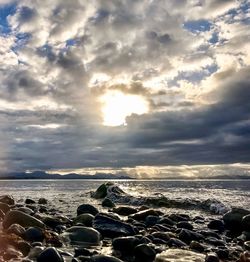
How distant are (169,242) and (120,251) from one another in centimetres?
239

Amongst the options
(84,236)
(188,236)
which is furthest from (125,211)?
(84,236)

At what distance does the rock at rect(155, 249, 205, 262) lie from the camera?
11.5 meters

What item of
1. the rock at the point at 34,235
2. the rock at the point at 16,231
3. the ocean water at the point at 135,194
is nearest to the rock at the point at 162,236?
the rock at the point at 34,235

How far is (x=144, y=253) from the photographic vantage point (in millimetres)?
12188

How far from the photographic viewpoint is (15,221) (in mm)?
16203

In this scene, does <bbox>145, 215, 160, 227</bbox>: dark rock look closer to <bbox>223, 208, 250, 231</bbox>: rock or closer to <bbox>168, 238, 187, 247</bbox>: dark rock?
<bbox>223, 208, 250, 231</bbox>: rock

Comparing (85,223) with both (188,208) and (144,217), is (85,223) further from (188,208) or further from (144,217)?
(188,208)

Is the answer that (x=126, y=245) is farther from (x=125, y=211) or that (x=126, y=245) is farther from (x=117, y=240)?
(x=125, y=211)

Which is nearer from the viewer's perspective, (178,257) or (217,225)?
(178,257)

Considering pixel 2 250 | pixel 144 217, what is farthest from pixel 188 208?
pixel 2 250

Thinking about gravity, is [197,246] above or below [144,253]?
below

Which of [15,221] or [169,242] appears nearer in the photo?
[169,242]

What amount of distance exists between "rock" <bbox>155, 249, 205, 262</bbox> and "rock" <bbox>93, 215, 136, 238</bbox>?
4.15 metres

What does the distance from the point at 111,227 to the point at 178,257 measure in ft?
16.8
